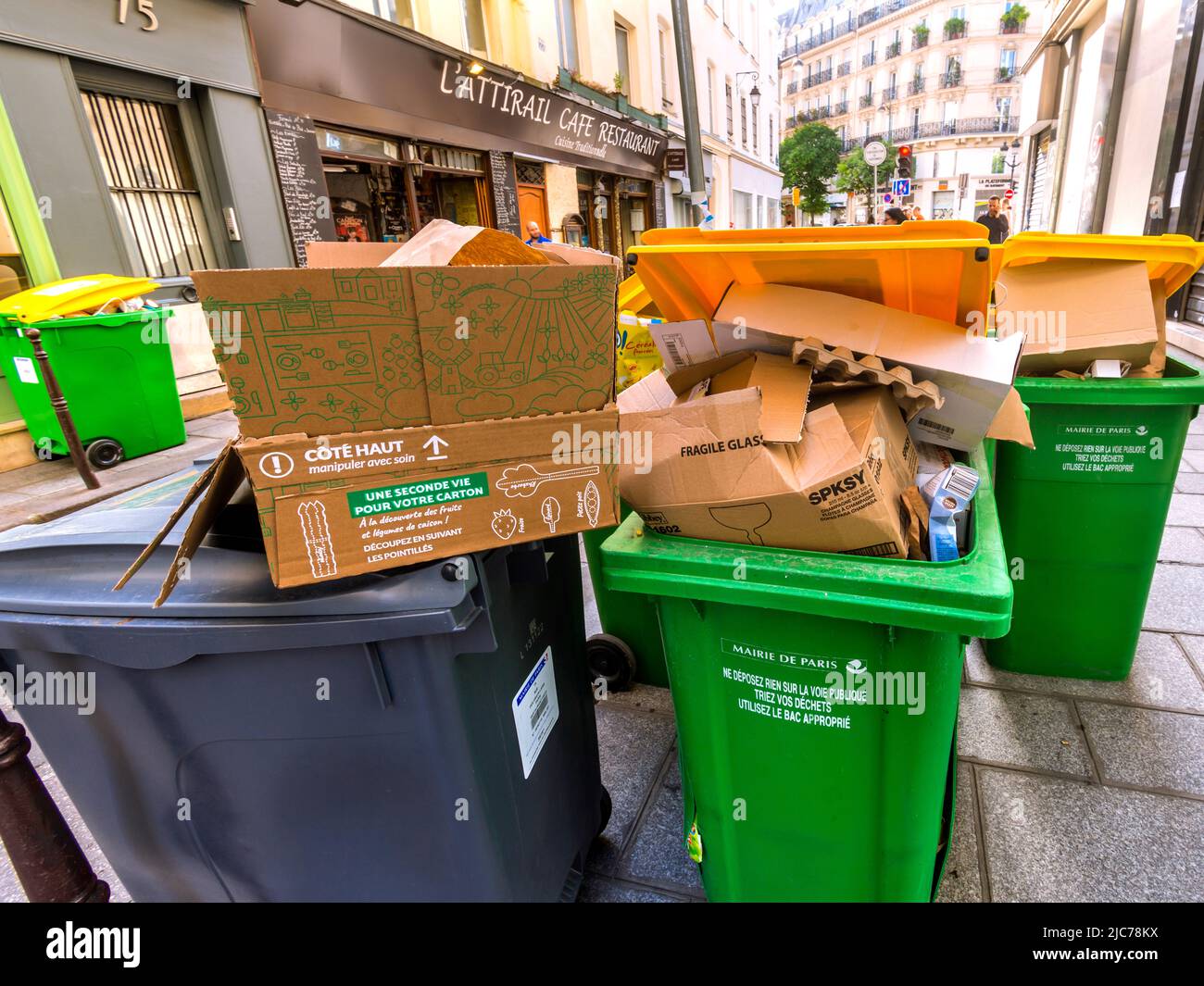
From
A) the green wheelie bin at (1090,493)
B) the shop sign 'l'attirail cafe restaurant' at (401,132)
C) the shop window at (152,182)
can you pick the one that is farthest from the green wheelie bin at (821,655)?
the shop sign 'l'attirail cafe restaurant' at (401,132)

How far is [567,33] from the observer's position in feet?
44.4

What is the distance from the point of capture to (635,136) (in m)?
15.6

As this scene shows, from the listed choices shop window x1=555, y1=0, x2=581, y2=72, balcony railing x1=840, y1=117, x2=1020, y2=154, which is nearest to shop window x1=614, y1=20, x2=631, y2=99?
shop window x1=555, y1=0, x2=581, y2=72

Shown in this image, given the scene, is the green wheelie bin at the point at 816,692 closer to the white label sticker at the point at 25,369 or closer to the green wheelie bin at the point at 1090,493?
the green wheelie bin at the point at 1090,493

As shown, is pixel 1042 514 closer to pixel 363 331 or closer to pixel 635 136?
pixel 363 331

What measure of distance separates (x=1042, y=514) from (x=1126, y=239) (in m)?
0.98

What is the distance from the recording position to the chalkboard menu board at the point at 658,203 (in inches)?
704

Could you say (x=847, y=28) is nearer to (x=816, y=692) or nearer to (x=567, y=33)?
(x=567, y=33)

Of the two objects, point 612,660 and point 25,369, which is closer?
point 612,660

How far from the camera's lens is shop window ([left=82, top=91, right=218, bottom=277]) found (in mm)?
6039

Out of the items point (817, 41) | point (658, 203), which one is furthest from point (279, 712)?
point (817, 41)

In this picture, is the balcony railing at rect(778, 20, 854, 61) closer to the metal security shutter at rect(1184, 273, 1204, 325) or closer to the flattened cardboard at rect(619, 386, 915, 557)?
the metal security shutter at rect(1184, 273, 1204, 325)

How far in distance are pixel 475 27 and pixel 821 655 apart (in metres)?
12.7

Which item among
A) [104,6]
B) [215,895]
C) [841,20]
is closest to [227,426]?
[104,6]
